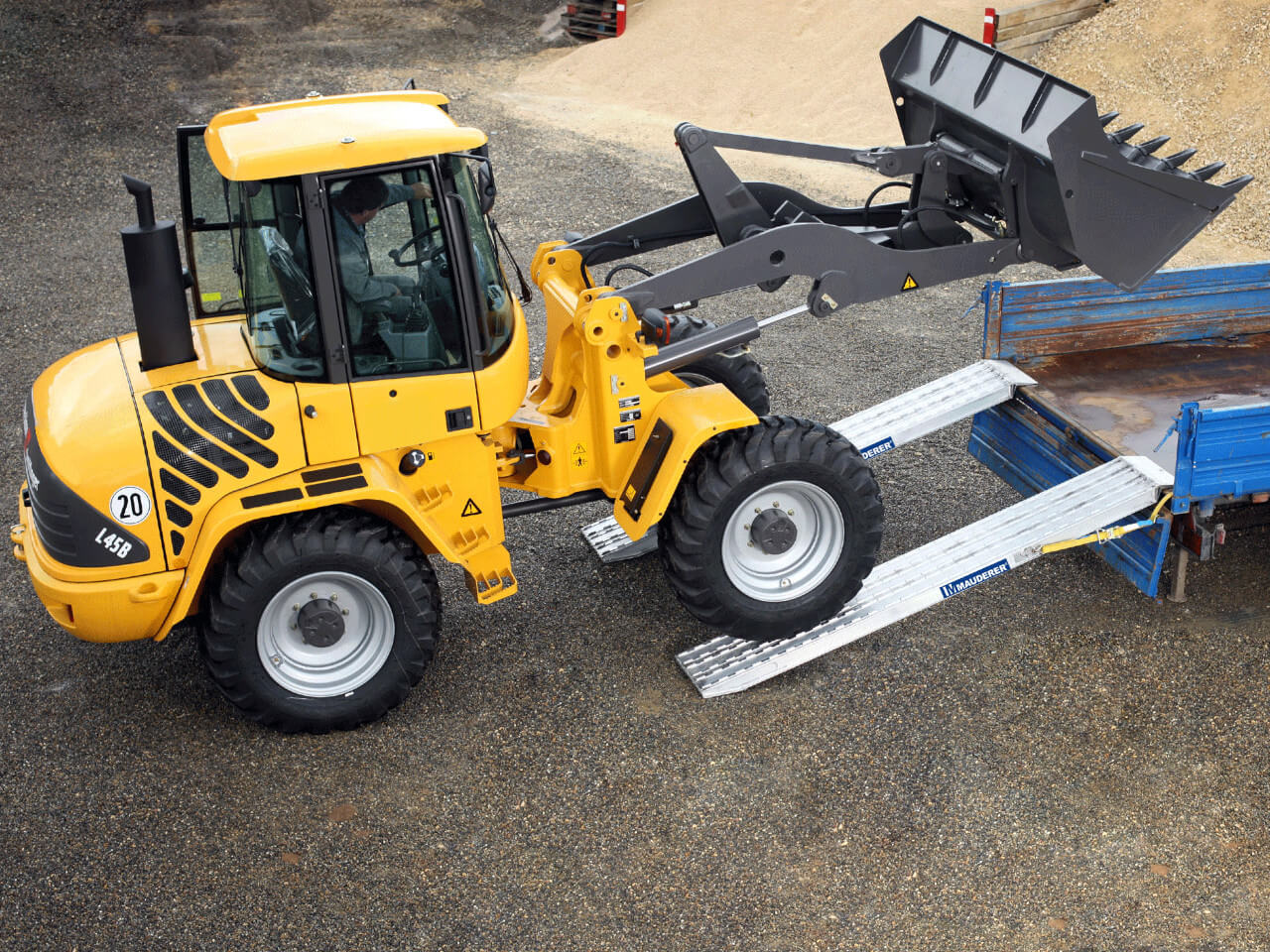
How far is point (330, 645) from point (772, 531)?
1.99 metres

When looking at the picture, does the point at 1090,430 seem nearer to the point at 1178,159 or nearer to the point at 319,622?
the point at 1178,159

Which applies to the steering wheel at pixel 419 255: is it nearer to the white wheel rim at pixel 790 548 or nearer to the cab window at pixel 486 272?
the cab window at pixel 486 272

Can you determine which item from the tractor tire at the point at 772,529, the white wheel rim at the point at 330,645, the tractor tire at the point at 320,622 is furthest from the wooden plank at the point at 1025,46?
the white wheel rim at the point at 330,645

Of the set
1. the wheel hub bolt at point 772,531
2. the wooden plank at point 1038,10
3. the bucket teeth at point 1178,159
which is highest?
the bucket teeth at point 1178,159

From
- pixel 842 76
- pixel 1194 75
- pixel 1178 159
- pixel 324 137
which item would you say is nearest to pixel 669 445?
pixel 324 137

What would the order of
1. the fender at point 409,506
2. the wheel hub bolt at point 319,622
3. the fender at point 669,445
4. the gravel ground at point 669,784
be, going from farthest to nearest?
the fender at point 669,445, the wheel hub bolt at point 319,622, the fender at point 409,506, the gravel ground at point 669,784

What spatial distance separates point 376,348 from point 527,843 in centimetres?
203

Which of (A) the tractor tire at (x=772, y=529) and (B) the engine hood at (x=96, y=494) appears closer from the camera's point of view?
(B) the engine hood at (x=96, y=494)

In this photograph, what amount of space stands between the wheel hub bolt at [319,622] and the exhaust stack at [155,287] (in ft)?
3.71

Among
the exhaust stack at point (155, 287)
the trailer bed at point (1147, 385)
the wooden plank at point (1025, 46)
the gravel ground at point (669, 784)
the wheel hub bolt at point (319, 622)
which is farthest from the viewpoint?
the wooden plank at point (1025, 46)

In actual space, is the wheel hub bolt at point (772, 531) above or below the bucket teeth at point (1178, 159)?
below

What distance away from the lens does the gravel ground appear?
437 centimetres

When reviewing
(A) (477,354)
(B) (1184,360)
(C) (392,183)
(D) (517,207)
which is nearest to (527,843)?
(A) (477,354)

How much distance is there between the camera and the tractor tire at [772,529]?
208 inches
